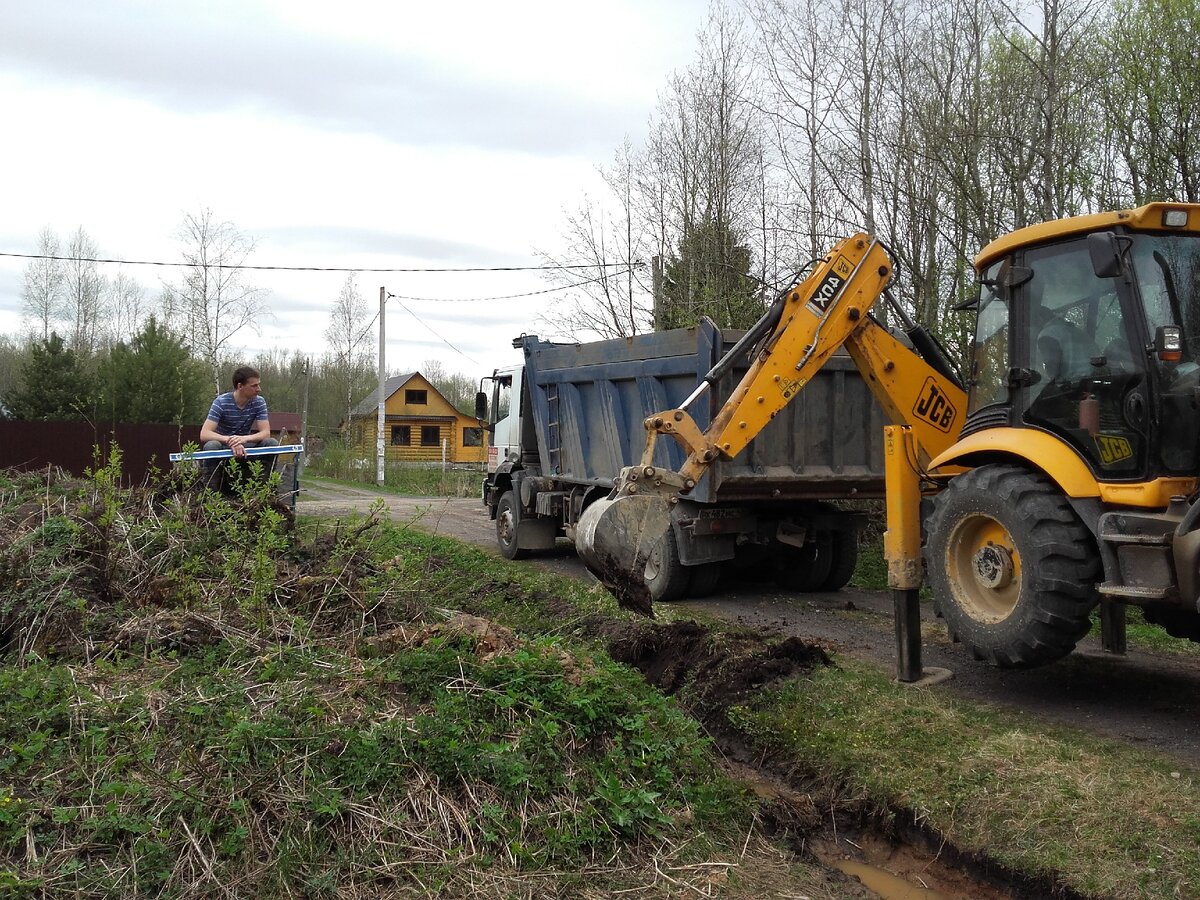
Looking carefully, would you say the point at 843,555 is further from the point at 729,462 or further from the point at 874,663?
the point at 874,663

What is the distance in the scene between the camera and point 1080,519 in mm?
5258

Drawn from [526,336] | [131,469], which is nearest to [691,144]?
[526,336]

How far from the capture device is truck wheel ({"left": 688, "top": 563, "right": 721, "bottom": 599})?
9.55 meters

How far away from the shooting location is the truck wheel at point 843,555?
390 inches

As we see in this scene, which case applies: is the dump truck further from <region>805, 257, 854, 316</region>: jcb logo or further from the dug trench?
<region>805, 257, 854, 316</region>: jcb logo

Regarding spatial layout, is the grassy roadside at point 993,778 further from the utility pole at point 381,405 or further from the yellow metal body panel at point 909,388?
the utility pole at point 381,405

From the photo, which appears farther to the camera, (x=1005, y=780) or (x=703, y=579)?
(x=703, y=579)

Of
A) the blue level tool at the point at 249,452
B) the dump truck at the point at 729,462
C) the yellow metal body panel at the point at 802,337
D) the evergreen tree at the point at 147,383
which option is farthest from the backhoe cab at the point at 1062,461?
the evergreen tree at the point at 147,383

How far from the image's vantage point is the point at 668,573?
9422 mm

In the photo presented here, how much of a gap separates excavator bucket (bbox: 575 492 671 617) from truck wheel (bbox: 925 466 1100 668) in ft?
5.40

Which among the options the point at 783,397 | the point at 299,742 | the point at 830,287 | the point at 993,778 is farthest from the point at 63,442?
the point at 993,778

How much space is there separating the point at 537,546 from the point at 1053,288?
805 centimetres

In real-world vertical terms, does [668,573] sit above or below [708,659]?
above

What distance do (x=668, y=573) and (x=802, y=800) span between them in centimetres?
451
